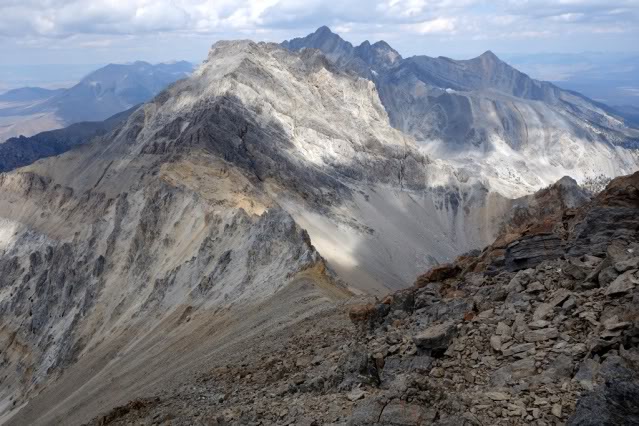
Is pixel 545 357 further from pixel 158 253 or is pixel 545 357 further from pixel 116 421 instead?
pixel 158 253

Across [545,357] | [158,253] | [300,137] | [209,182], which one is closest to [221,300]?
[158,253]

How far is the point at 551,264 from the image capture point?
19719 mm

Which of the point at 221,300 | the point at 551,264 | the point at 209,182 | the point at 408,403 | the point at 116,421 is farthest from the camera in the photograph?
the point at 209,182

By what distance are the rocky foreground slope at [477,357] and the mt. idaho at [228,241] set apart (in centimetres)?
17

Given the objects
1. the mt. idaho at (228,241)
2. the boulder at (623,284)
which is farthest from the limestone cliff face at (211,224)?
the boulder at (623,284)

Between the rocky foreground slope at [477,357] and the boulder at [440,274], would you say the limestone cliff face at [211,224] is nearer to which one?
the boulder at [440,274]

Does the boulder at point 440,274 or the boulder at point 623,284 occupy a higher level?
the boulder at point 623,284

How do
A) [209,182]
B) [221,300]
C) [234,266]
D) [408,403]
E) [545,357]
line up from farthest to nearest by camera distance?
[209,182] < [234,266] < [221,300] < [545,357] < [408,403]

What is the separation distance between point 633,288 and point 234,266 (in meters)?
40.1

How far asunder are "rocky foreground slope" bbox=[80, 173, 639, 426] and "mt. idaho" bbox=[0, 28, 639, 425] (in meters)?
0.17

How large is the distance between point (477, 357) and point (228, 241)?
42.3m

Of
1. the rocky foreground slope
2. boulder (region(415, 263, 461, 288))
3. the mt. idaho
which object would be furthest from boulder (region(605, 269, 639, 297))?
boulder (region(415, 263, 461, 288))

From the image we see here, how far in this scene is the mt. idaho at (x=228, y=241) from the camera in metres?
26.4

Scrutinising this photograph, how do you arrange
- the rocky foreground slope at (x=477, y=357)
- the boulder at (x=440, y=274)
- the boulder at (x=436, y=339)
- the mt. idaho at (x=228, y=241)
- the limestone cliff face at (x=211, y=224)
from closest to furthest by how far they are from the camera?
the rocky foreground slope at (x=477, y=357) < the boulder at (x=436, y=339) < the boulder at (x=440, y=274) < the mt. idaho at (x=228, y=241) < the limestone cliff face at (x=211, y=224)
